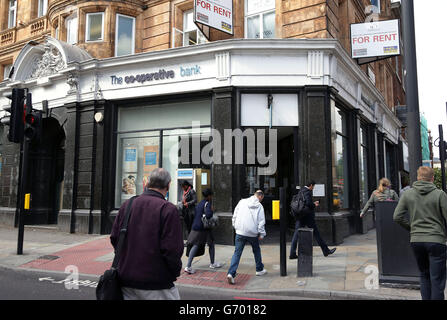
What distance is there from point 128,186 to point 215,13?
6.47 metres

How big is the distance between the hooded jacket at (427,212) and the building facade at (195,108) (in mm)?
5605

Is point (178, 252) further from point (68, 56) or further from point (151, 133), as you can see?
point (68, 56)

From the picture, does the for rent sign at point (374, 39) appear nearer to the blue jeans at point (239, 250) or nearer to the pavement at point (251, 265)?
the pavement at point (251, 265)

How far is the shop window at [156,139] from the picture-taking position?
11.7 m

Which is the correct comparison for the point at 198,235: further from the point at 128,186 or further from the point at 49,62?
the point at 49,62

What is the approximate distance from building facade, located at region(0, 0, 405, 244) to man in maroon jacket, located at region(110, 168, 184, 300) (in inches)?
286

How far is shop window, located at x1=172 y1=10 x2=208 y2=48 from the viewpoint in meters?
12.8

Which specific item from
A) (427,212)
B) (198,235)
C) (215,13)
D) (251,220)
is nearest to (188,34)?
(215,13)

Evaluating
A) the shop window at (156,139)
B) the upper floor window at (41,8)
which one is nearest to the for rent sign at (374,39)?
the shop window at (156,139)

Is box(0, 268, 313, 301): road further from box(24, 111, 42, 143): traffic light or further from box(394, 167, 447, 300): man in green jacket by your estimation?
box(24, 111, 42, 143): traffic light

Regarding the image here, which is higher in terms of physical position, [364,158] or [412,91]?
[412,91]

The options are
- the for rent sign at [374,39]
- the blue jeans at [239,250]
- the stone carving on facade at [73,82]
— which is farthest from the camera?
the stone carving on facade at [73,82]

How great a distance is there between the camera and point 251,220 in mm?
6754
